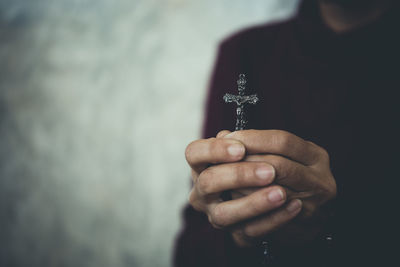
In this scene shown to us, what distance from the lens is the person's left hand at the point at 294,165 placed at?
40cm

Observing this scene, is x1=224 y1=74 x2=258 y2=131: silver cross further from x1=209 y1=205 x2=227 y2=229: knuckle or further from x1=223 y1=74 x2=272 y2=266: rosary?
x1=209 y1=205 x2=227 y2=229: knuckle

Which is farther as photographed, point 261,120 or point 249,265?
point 261,120

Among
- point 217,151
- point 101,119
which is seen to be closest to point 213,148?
point 217,151

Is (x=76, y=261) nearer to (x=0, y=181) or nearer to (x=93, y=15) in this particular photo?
(x=0, y=181)

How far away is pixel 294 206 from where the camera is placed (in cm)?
43

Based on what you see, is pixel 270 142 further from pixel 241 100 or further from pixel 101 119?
pixel 101 119

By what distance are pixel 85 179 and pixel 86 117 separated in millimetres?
322

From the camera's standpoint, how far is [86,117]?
135 centimetres

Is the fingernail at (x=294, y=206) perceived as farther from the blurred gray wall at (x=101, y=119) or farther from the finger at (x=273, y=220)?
the blurred gray wall at (x=101, y=119)

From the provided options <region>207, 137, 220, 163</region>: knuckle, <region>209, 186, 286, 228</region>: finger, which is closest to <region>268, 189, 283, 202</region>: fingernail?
<region>209, 186, 286, 228</region>: finger

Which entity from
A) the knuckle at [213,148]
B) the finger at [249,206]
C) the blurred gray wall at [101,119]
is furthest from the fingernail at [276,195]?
the blurred gray wall at [101,119]

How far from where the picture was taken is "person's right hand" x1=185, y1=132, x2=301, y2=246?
0.39 metres

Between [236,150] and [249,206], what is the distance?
10 centimetres

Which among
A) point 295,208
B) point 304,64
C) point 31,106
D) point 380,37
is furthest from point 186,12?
point 295,208
